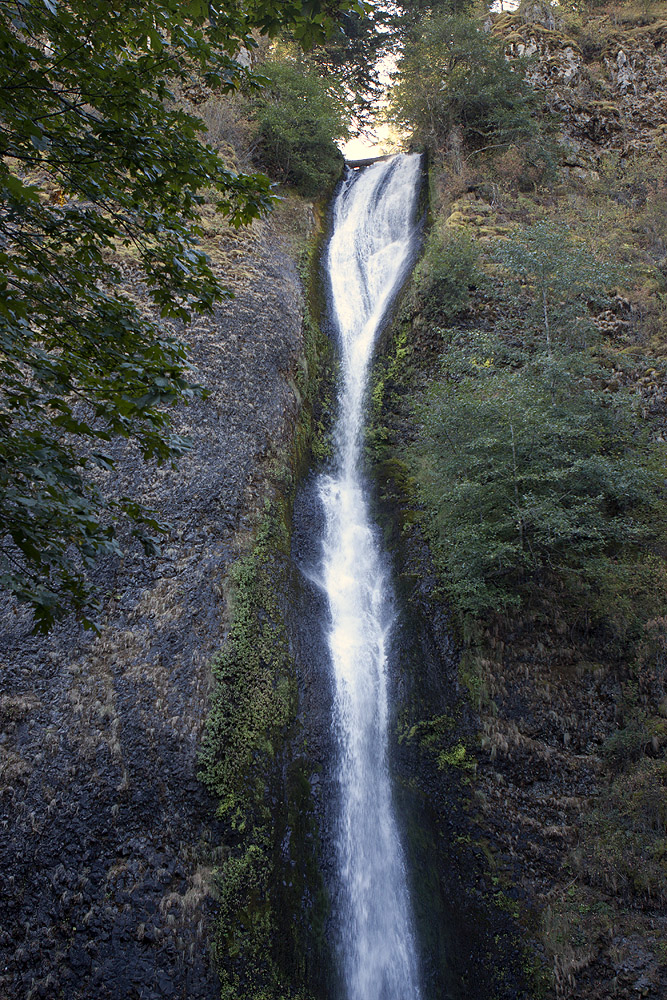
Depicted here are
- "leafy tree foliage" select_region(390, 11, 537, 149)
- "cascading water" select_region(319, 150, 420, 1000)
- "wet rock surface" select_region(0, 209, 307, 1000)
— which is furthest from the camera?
"leafy tree foliage" select_region(390, 11, 537, 149)

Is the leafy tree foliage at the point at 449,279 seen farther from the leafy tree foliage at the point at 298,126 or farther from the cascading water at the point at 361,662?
the leafy tree foliage at the point at 298,126

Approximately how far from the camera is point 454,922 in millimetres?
6836

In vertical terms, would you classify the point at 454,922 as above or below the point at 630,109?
below

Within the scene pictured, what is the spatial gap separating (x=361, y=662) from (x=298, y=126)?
16.7 metres

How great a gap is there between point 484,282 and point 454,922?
1243 centimetres

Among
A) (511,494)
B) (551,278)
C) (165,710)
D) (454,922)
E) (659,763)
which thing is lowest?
(454,922)

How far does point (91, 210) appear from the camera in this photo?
3.92 metres

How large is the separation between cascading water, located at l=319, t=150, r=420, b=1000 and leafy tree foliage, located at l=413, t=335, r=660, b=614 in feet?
5.61

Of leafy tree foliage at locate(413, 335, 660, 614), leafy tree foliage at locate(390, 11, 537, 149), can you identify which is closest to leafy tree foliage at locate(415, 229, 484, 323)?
leafy tree foliage at locate(413, 335, 660, 614)

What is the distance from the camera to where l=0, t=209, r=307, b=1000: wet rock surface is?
19.1ft

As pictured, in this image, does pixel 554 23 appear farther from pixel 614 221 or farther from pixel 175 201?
pixel 175 201

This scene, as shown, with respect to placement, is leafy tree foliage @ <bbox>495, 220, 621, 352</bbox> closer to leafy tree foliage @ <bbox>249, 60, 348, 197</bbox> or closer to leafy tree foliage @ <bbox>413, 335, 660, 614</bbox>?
leafy tree foliage @ <bbox>413, 335, 660, 614</bbox>

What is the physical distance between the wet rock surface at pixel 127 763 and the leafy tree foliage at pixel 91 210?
2263 millimetres

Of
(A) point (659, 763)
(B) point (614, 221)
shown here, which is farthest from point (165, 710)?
(B) point (614, 221)
